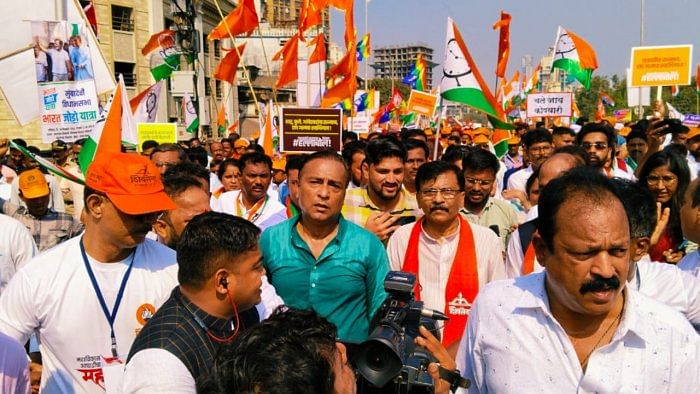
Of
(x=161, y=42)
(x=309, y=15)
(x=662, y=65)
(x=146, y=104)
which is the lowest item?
(x=146, y=104)

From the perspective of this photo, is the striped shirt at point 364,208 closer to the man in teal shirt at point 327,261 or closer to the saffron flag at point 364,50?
the man in teal shirt at point 327,261

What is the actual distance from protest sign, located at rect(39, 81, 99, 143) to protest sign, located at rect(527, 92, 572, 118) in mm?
9812

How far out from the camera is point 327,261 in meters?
3.31

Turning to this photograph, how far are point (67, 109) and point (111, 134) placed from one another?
2.39 meters

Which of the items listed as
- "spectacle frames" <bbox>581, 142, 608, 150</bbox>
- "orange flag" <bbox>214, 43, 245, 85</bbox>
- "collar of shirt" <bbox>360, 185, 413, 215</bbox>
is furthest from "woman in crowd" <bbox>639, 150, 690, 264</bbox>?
"orange flag" <bbox>214, 43, 245, 85</bbox>

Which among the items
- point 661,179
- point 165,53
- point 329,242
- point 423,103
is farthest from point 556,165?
point 165,53

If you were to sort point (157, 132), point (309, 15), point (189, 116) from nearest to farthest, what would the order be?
point (157, 132), point (309, 15), point (189, 116)

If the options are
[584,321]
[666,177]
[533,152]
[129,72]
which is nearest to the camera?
[584,321]

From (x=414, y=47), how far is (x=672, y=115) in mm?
101220

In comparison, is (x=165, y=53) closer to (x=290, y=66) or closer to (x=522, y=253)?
(x=290, y=66)

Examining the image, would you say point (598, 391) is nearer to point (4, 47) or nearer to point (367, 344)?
point (367, 344)

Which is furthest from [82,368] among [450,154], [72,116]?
[72,116]

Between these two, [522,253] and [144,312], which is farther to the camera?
[522,253]

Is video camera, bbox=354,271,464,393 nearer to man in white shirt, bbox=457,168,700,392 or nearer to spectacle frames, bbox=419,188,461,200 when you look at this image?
man in white shirt, bbox=457,168,700,392
